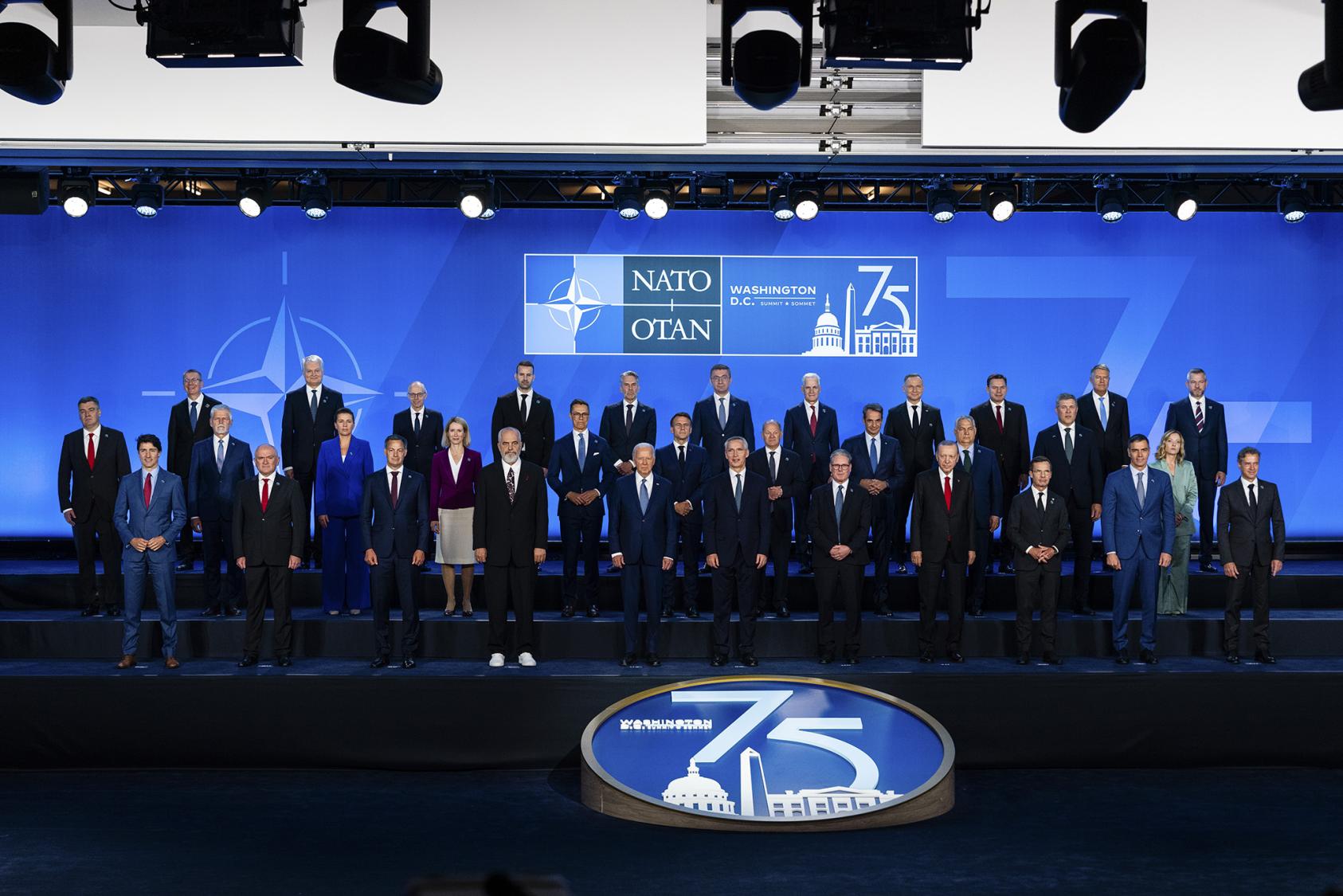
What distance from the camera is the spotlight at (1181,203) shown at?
9.81m

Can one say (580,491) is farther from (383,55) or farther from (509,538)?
(383,55)

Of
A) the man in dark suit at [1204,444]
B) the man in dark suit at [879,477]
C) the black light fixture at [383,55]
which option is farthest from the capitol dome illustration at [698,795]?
the man in dark suit at [1204,444]

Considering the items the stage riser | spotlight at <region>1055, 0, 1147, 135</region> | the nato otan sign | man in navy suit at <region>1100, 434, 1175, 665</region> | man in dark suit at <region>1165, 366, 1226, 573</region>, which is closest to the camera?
spotlight at <region>1055, 0, 1147, 135</region>

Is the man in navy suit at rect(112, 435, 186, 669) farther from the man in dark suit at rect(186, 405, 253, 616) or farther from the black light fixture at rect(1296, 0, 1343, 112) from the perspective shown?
the black light fixture at rect(1296, 0, 1343, 112)

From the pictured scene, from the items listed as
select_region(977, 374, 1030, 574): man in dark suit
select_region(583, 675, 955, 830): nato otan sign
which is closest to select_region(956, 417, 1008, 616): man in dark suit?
select_region(977, 374, 1030, 574): man in dark suit

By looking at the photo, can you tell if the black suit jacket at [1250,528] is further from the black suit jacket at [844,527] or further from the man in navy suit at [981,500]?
the black suit jacket at [844,527]

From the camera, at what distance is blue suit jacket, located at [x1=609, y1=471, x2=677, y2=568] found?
826 centimetres

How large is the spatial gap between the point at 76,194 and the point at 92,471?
8.88 feet

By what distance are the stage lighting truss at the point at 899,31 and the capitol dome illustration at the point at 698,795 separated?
4281 mm

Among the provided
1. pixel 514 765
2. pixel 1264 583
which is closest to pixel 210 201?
pixel 514 765

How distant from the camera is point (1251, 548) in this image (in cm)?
830

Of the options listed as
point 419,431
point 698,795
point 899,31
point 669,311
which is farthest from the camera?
point 669,311

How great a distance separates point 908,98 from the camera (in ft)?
26.6

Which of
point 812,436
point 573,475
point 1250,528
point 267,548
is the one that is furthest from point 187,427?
point 1250,528
